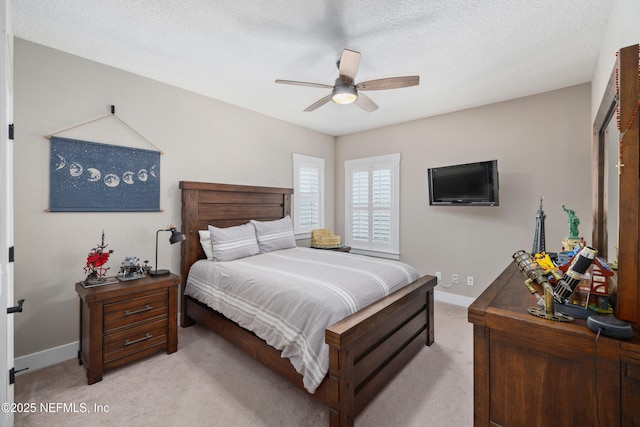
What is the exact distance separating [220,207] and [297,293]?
1.97 metres

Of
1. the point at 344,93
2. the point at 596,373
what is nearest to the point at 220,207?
the point at 344,93

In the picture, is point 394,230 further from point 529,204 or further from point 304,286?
point 304,286

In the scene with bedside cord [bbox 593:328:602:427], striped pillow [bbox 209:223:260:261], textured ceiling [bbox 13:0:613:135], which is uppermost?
textured ceiling [bbox 13:0:613:135]

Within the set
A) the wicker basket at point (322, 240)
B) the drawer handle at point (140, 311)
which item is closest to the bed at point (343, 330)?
the drawer handle at point (140, 311)

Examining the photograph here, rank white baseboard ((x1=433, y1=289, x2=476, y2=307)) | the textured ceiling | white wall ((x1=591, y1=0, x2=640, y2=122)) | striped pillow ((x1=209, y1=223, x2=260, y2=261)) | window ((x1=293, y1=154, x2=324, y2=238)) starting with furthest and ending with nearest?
window ((x1=293, y1=154, x2=324, y2=238)) < white baseboard ((x1=433, y1=289, x2=476, y2=307)) < striped pillow ((x1=209, y1=223, x2=260, y2=261)) < the textured ceiling < white wall ((x1=591, y1=0, x2=640, y2=122))

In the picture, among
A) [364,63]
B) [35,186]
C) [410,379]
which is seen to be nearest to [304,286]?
[410,379]

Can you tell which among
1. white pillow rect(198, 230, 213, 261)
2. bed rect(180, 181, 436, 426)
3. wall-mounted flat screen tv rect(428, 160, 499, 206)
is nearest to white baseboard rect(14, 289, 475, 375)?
bed rect(180, 181, 436, 426)

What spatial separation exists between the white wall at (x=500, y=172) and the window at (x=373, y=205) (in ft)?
0.43

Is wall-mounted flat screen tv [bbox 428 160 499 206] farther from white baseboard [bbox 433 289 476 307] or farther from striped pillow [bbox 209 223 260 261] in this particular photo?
striped pillow [bbox 209 223 260 261]

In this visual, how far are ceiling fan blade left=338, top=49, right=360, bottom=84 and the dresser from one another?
1815 millimetres

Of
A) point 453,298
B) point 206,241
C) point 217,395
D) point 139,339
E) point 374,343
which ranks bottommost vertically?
point 217,395

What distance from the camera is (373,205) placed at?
15.5 feet

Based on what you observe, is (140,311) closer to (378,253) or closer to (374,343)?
(374,343)

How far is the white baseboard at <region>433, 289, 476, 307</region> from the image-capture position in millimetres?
3756
